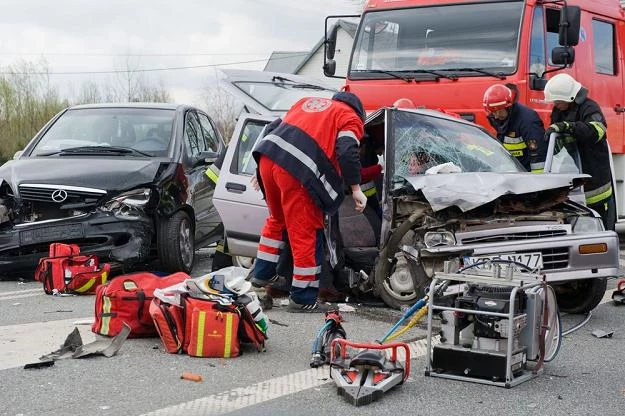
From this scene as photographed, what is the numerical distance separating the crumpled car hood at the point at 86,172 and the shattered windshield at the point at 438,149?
245 cm

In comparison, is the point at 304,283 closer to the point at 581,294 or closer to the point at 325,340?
the point at 325,340

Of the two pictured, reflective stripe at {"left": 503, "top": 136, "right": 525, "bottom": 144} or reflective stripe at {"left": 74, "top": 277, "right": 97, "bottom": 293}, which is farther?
reflective stripe at {"left": 503, "top": 136, "right": 525, "bottom": 144}

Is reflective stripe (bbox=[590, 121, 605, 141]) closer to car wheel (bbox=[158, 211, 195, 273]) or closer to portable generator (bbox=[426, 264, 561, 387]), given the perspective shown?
portable generator (bbox=[426, 264, 561, 387])

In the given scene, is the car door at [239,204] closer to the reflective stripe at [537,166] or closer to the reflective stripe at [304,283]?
the reflective stripe at [304,283]

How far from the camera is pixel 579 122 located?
25.8ft

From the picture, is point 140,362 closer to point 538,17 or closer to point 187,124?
point 187,124

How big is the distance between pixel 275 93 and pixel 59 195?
3.84 m

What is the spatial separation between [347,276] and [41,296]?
8.38ft

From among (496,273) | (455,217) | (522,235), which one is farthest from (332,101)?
(496,273)

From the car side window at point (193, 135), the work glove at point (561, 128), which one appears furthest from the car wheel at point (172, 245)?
the work glove at point (561, 128)

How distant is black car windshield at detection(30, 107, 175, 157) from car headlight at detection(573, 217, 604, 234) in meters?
4.09

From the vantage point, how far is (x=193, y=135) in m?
9.17

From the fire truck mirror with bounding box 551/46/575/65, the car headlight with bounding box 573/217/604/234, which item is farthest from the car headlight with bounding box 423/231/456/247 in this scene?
the fire truck mirror with bounding box 551/46/575/65

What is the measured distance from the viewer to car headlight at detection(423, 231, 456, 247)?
242 inches
